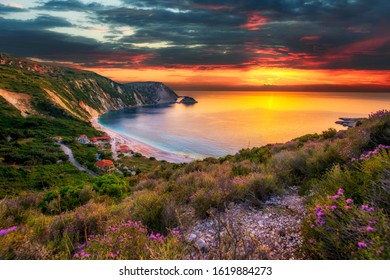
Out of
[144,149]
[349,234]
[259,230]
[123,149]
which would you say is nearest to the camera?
[349,234]

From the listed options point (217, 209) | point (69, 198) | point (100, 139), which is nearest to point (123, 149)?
point (100, 139)

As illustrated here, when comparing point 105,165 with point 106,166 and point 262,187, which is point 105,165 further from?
point 262,187

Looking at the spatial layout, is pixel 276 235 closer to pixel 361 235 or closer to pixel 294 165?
pixel 361 235

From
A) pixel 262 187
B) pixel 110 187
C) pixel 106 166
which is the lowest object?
pixel 106 166

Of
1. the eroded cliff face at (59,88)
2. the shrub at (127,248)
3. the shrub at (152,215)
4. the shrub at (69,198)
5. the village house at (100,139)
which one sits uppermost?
the eroded cliff face at (59,88)

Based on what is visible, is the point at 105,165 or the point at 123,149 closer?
the point at 105,165

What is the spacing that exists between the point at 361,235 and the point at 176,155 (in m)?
57.7

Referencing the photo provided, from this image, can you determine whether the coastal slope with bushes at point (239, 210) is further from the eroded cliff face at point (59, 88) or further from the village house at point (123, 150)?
the eroded cliff face at point (59, 88)

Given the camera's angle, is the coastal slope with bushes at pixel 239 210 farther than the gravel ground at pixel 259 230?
No

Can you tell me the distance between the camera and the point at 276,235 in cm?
362

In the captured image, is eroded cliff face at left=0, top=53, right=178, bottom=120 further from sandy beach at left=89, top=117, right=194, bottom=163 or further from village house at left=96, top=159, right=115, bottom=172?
village house at left=96, top=159, right=115, bottom=172

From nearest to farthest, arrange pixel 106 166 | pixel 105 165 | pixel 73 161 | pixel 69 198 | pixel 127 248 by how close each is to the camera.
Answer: pixel 127 248 → pixel 69 198 → pixel 106 166 → pixel 105 165 → pixel 73 161

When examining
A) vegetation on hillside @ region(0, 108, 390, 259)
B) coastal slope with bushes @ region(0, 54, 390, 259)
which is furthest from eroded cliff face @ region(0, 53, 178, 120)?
coastal slope with bushes @ region(0, 54, 390, 259)

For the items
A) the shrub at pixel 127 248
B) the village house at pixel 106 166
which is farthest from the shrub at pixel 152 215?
the village house at pixel 106 166
